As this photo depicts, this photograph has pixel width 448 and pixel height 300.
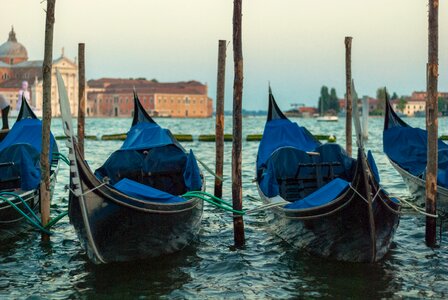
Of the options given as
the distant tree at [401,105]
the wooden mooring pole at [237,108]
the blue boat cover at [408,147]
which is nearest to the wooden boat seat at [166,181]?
A: the wooden mooring pole at [237,108]

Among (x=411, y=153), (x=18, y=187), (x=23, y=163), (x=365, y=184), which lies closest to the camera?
(x=365, y=184)

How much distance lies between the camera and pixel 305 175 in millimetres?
7688

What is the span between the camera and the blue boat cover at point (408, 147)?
898cm

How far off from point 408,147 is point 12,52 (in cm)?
9439

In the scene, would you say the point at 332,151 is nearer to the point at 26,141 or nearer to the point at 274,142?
the point at 274,142

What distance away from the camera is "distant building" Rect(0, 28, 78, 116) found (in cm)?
8650

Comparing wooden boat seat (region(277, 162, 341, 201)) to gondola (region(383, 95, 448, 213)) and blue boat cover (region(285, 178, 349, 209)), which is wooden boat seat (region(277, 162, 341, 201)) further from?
gondola (region(383, 95, 448, 213))

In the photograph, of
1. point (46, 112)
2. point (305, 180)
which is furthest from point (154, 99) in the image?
point (46, 112)

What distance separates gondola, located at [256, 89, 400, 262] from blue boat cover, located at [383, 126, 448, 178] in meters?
1.55

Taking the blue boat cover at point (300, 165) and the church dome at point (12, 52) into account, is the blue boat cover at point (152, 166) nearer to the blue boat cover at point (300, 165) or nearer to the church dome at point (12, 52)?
the blue boat cover at point (300, 165)

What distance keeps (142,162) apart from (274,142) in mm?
1724

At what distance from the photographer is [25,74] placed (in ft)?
299

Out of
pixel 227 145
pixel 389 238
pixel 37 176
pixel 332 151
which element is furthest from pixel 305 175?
pixel 227 145

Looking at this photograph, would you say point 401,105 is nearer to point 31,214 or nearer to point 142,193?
point 31,214
